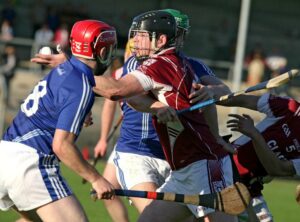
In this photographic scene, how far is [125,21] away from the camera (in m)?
25.1

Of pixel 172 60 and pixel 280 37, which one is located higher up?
pixel 172 60

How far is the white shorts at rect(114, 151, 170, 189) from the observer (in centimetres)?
720

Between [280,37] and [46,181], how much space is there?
71.3 ft

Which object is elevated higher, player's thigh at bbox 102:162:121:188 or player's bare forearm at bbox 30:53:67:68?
player's bare forearm at bbox 30:53:67:68

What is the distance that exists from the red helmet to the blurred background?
403 inches

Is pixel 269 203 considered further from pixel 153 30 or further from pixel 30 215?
pixel 30 215

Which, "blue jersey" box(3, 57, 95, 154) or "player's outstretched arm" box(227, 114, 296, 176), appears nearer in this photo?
"blue jersey" box(3, 57, 95, 154)

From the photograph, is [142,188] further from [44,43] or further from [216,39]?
[216,39]

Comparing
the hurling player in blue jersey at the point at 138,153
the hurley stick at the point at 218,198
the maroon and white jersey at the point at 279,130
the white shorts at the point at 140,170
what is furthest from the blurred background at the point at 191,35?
the hurley stick at the point at 218,198

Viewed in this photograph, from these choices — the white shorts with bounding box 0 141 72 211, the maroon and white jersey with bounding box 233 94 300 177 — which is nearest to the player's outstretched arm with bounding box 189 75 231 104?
the maroon and white jersey with bounding box 233 94 300 177

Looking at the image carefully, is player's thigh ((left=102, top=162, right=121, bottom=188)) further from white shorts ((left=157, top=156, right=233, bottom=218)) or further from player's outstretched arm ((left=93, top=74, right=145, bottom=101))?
player's outstretched arm ((left=93, top=74, right=145, bottom=101))

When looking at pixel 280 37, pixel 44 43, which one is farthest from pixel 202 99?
pixel 280 37

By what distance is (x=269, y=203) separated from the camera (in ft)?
39.7

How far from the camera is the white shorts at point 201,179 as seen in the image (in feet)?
20.5
